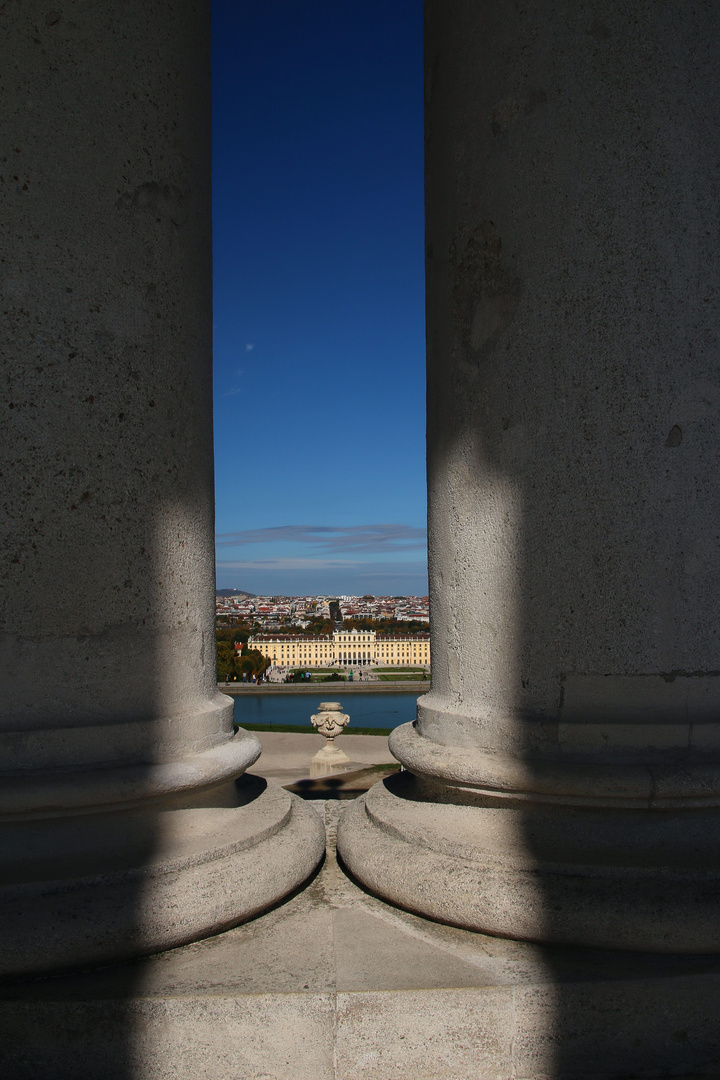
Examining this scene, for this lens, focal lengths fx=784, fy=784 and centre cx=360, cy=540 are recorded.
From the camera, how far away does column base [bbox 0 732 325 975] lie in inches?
449

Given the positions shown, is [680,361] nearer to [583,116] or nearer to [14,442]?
[583,116]

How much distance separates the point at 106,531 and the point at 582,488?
8315 mm

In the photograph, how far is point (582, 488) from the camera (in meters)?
13.8

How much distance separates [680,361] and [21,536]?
11.6 meters

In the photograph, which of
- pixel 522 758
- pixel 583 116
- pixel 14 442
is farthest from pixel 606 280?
pixel 14 442

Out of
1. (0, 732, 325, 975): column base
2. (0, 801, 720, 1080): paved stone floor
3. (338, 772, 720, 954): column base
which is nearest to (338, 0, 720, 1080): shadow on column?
(338, 772, 720, 954): column base

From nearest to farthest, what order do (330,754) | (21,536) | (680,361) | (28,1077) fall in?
(28,1077) → (21,536) → (680,361) → (330,754)

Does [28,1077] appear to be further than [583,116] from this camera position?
No

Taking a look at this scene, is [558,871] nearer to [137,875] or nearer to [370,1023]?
[370,1023]

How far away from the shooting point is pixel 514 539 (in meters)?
14.4

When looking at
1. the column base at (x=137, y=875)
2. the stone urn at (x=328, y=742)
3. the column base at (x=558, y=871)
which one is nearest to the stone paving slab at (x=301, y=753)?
the stone urn at (x=328, y=742)

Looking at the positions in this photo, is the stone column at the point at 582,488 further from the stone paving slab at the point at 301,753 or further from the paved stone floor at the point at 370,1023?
the stone paving slab at the point at 301,753

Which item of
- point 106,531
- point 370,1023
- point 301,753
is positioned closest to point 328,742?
point 301,753

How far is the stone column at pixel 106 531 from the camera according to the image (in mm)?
12500
